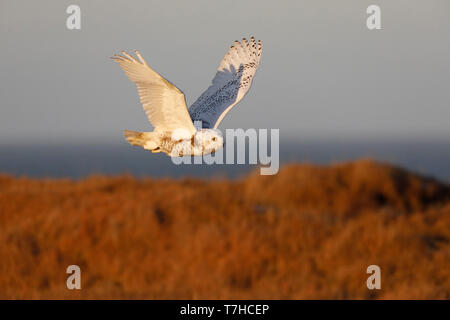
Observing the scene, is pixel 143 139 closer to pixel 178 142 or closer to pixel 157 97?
pixel 178 142

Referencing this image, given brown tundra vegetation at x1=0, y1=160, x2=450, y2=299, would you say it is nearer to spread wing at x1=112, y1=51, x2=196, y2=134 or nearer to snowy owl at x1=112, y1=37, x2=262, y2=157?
snowy owl at x1=112, y1=37, x2=262, y2=157

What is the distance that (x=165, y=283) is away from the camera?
54.1 ft

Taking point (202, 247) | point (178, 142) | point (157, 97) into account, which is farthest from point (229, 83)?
point (202, 247)

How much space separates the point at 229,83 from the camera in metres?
4.14

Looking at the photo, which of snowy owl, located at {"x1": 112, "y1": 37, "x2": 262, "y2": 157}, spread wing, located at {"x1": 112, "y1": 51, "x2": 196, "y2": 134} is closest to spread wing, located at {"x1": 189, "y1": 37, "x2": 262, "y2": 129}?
snowy owl, located at {"x1": 112, "y1": 37, "x2": 262, "y2": 157}

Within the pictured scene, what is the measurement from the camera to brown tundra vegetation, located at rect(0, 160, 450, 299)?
16.0 metres

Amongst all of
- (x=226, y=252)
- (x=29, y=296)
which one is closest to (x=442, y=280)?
(x=226, y=252)

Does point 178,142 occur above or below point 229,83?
below

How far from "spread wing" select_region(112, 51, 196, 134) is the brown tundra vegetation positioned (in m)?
13.0

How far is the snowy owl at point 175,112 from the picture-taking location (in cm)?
224

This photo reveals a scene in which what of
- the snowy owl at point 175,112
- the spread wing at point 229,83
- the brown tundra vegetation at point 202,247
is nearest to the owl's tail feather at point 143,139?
the snowy owl at point 175,112

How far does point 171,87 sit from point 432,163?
116668 millimetres

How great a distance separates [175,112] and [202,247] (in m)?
14.2
